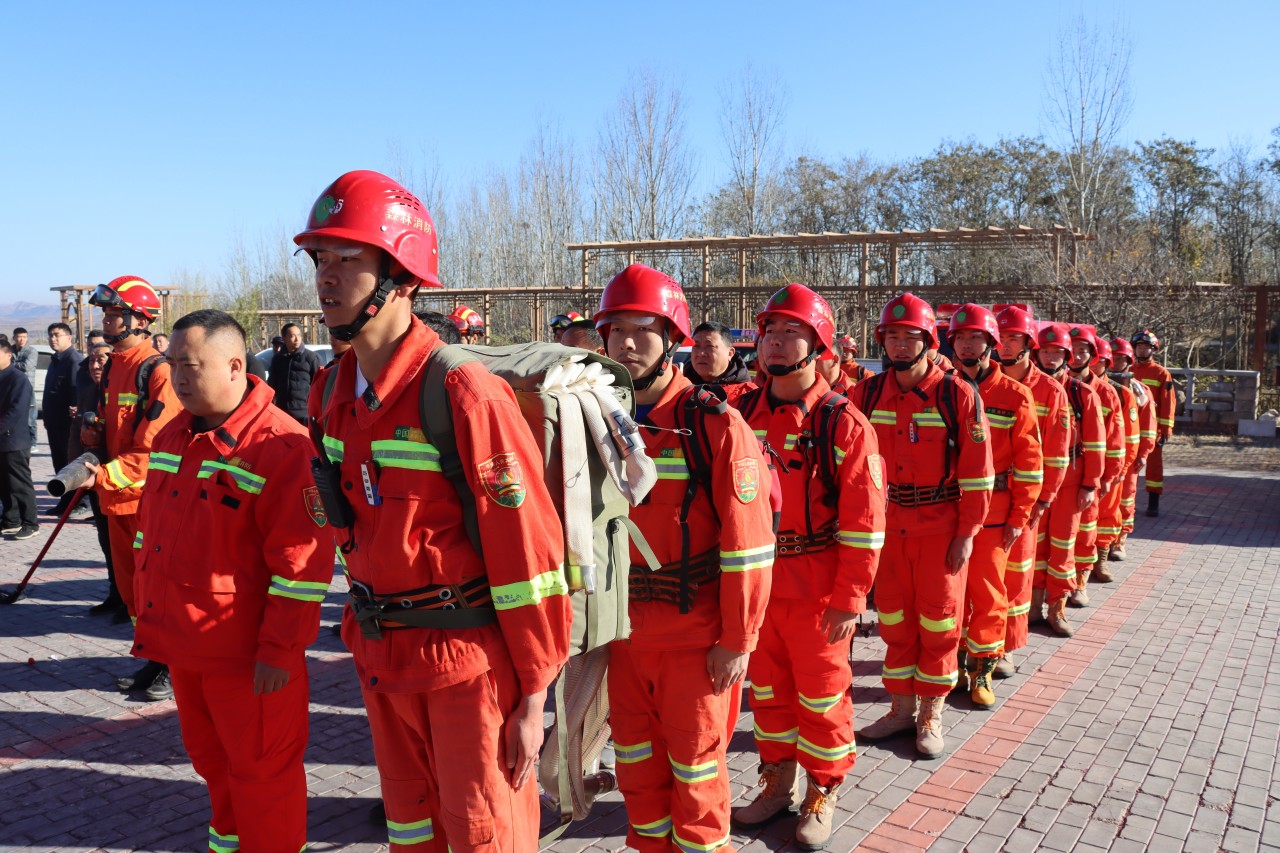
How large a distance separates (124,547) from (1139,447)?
393 inches

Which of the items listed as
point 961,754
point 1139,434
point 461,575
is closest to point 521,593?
point 461,575

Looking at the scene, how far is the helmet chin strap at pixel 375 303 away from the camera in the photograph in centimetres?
251

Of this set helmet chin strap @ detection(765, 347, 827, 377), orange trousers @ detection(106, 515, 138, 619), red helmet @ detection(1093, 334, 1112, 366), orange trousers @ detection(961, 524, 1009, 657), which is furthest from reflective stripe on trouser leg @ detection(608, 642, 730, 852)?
red helmet @ detection(1093, 334, 1112, 366)

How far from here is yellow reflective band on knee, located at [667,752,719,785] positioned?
338cm

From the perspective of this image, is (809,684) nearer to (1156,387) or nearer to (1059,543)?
(1059,543)

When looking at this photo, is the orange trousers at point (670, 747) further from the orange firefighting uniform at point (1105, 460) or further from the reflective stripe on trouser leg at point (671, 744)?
the orange firefighting uniform at point (1105, 460)

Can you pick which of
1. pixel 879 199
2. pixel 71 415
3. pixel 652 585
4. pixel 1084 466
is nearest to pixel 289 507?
pixel 652 585

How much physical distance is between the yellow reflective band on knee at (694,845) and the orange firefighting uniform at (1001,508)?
319cm

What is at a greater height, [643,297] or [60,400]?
[643,297]

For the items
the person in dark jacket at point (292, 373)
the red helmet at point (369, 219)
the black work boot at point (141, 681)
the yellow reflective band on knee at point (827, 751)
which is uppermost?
the red helmet at point (369, 219)

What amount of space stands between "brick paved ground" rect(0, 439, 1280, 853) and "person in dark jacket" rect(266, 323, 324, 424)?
3051mm

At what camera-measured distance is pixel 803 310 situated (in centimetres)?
432

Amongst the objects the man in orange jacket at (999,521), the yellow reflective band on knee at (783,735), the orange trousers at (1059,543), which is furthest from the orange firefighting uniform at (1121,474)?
the yellow reflective band on knee at (783,735)

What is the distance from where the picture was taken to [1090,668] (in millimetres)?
6844
